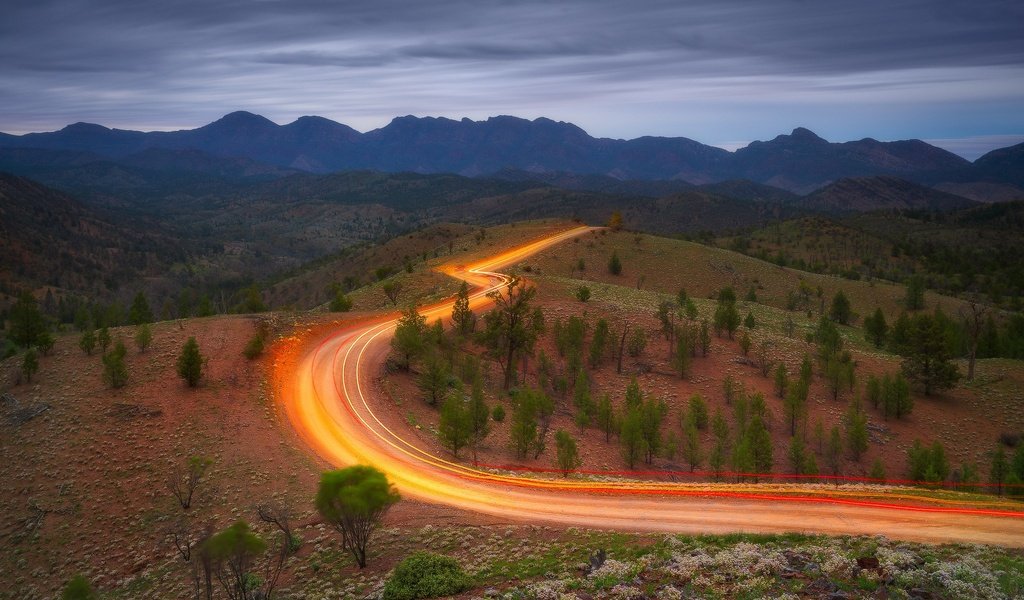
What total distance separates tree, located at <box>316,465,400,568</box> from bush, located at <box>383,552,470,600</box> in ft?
4.61

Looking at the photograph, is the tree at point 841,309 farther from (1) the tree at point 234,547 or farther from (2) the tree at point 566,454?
(1) the tree at point 234,547

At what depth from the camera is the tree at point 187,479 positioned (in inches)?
794

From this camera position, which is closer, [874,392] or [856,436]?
[856,436]

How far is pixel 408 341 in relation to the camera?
32469 millimetres

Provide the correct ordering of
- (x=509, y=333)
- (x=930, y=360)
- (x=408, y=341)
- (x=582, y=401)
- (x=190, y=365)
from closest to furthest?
1. (x=190, y=365)
2. (x=408, y=341)
3. (x=582, y=401)
4. (x=509, y=333)
5. (x=930, y=360)

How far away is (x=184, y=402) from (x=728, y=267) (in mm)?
67278

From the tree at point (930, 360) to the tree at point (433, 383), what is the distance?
29616mm

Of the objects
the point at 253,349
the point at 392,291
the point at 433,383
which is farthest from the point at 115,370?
the point at 392,291

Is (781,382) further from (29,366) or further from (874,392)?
(29,366)

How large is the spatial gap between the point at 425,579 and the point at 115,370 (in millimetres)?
21001

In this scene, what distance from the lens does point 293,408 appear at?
88.4 feet

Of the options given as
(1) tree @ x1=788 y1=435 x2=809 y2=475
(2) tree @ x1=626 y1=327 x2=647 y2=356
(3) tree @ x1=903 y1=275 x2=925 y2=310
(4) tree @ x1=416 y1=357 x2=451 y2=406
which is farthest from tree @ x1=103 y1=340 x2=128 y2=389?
(3) tree @ x1=903 y1=275 x2=925 y2=310

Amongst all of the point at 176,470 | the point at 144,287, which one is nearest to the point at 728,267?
the point at 176,470

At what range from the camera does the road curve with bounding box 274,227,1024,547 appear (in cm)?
1614
